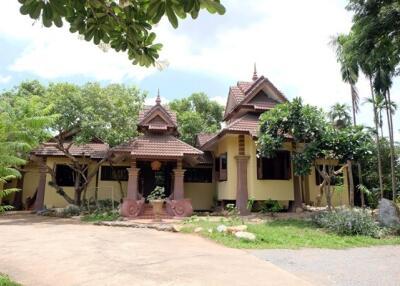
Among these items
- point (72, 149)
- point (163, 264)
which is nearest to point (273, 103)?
point (72, 149)

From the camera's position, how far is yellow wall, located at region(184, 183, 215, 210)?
2089cm

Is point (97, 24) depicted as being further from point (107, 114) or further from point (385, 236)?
point (107, 114)

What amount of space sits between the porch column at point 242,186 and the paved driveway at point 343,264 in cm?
663

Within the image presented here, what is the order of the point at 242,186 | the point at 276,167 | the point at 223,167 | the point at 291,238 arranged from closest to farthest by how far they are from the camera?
the point at 291,238 < the point at 242,186 < the point at 276,167 < the point at 223,167

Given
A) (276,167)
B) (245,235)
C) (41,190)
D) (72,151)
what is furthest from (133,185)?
(245,235)

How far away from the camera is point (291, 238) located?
1088cm

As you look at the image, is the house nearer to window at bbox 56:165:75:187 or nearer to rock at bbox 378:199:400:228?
window at bbox 56:165:75:187

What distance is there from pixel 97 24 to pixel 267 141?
1137cm

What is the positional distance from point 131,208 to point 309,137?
25.9ft

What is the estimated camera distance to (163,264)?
7391 mm

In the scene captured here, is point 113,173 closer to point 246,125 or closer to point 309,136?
point 246,125

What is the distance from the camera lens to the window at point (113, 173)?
68.5ft

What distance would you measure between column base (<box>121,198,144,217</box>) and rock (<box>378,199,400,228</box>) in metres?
9.39

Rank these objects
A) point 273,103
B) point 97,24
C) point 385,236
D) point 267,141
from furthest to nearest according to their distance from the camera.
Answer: point 273,103 < point 267,141 < point 385,236 < point 97,24
